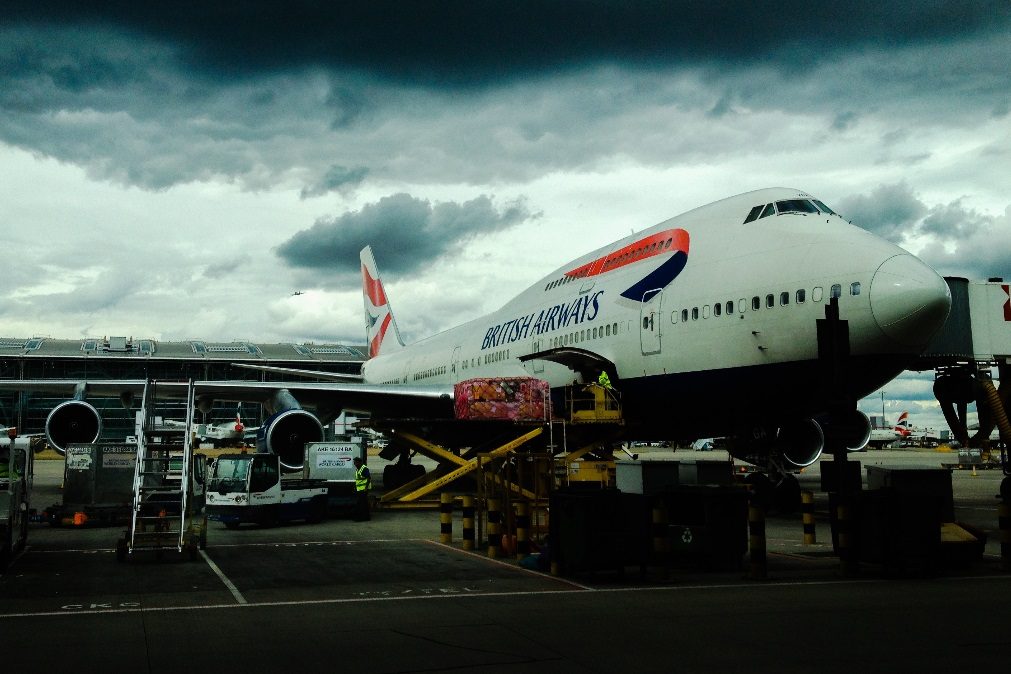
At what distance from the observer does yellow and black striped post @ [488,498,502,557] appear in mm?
14070

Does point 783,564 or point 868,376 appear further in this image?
point 868,376

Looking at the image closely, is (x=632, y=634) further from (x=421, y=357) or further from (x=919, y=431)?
(x=919, y=431)

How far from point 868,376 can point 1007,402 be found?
9837 mm

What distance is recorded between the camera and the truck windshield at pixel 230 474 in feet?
63.1

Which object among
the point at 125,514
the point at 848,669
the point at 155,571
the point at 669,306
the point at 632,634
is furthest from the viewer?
the point at 125,514

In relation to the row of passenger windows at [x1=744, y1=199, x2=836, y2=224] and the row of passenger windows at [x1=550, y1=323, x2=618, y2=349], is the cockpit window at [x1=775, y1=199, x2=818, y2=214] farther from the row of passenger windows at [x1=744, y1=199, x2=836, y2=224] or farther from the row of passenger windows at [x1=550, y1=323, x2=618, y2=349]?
the row of passenger windows at [x1=550, y1=323, x2=618, y2=349]

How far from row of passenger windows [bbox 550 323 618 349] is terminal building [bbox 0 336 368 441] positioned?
64089 mm

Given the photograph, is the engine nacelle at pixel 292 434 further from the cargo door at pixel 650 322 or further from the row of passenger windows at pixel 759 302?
the row of passenger windows at pixel 759 302

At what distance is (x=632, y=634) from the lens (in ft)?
26.2

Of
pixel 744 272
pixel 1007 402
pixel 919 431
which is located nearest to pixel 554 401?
pixel 744 272

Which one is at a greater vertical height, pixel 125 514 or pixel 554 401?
pixel 554 401

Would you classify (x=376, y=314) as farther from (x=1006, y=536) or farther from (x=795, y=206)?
(x=1006, y=536)

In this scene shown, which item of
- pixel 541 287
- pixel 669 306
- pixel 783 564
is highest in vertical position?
pixel 541 287

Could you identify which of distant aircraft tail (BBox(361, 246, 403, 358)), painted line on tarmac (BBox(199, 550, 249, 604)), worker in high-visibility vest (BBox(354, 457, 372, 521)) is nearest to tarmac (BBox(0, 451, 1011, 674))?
painted line on tarmac (BBox(199, 550, 249, 604))
